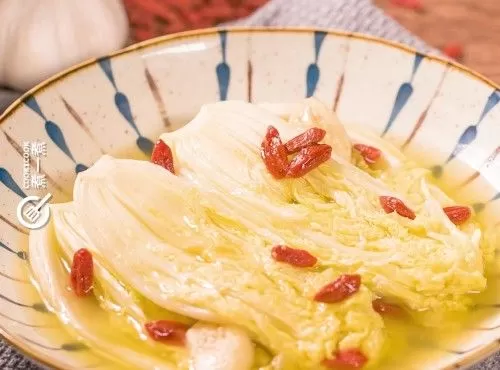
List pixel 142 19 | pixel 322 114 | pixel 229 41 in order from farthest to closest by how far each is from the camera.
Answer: pixel 142 19
pixel 229 41
pixel 322 114

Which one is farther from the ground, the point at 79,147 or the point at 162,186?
the point at 79,147

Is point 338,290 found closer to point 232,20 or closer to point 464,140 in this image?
point 464,140

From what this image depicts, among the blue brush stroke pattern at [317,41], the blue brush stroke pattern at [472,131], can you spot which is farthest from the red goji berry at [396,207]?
the blue brush stroke pattern at [317,41]

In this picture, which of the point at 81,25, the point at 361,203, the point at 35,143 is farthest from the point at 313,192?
the point at 81,25

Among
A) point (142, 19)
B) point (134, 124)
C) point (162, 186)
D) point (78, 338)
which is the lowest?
point (78, 338)

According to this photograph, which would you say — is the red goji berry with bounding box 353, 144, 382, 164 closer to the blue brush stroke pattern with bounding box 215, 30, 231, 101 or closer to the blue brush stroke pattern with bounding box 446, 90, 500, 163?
the blue brush stroke pattern with bounding box 446, 90, 500, 163

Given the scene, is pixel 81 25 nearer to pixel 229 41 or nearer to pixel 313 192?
pixel 229 41

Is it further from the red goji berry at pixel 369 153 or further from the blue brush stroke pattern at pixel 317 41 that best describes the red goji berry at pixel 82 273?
the blue brush stroke pattern at pixel 317 41

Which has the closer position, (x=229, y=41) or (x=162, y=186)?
(x=162, y=186)
